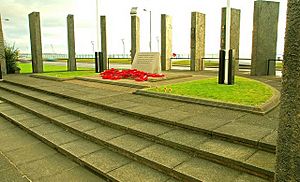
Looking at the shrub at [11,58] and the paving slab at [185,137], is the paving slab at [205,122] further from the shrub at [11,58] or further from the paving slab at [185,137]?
the shrub at [11,58]

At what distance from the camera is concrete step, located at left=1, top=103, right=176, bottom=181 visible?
363 cm

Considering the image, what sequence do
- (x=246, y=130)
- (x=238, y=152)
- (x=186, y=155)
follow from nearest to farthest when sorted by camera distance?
(x=238, y=152) < (x=186, y=155) < (x=246, y=130)

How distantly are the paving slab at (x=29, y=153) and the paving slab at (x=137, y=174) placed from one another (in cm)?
178

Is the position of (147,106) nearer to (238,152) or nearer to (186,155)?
(186,155)

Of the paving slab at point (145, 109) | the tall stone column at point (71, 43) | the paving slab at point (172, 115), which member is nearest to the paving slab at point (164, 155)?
the paving slab at point (172, 115)

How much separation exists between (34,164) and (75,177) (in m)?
1.01

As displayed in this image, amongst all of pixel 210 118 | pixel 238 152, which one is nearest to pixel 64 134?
pixel 210 118

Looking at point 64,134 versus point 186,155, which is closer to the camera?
point 186,155

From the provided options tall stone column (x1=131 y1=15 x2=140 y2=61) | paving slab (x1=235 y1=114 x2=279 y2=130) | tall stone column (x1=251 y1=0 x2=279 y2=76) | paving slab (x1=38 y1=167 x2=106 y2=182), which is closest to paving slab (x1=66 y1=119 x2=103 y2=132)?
paving slab (x1=38 y1=167 x2=106 y2=182)

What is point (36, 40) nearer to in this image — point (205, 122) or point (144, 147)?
point (144, 147)

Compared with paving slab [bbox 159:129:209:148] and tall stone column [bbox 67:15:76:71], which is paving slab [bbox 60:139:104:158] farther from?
tall stone column [bbox 67:15:76:71]

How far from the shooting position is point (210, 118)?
16.4ft

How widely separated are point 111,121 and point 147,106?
1.20m

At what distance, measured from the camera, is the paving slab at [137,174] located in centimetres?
352
